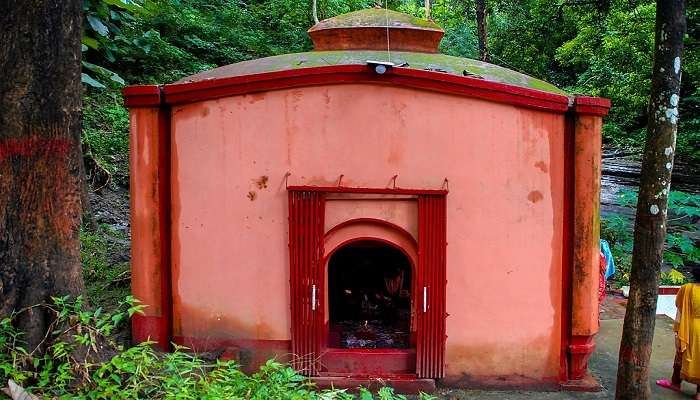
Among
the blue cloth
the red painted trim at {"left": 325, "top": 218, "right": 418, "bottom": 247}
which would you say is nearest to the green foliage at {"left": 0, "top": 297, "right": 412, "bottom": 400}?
the red painted trim at {"left": 325, "top": 218, "right": 418, "bottom": 247}

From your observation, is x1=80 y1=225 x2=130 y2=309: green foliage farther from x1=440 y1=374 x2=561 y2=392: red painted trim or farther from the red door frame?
x1=440 y1=374 x2=561 y2=392: red painted trim

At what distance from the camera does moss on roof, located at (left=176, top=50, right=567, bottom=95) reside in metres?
8.39

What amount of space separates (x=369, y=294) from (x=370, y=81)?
14.8 feet

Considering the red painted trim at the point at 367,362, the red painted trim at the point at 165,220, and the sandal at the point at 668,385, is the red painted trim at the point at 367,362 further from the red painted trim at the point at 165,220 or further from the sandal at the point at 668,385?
the sandal at the point at 668,385

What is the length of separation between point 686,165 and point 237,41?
14517mm

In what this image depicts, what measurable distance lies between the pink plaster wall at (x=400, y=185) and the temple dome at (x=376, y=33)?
9.38 feet

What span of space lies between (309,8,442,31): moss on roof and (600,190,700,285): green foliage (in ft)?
25.7

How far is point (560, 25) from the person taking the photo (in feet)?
67.9

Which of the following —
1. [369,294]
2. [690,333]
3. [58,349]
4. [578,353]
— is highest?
[58,349]

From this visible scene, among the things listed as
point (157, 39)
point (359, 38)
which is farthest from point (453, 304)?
point (157, 39)

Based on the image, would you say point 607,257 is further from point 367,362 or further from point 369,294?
point 367,362

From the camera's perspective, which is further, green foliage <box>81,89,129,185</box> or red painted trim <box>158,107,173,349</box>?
green foliage <box>81,89,129,185</box>

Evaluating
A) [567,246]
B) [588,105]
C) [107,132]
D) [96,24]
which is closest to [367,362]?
[567,246]

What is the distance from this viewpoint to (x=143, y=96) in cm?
738
